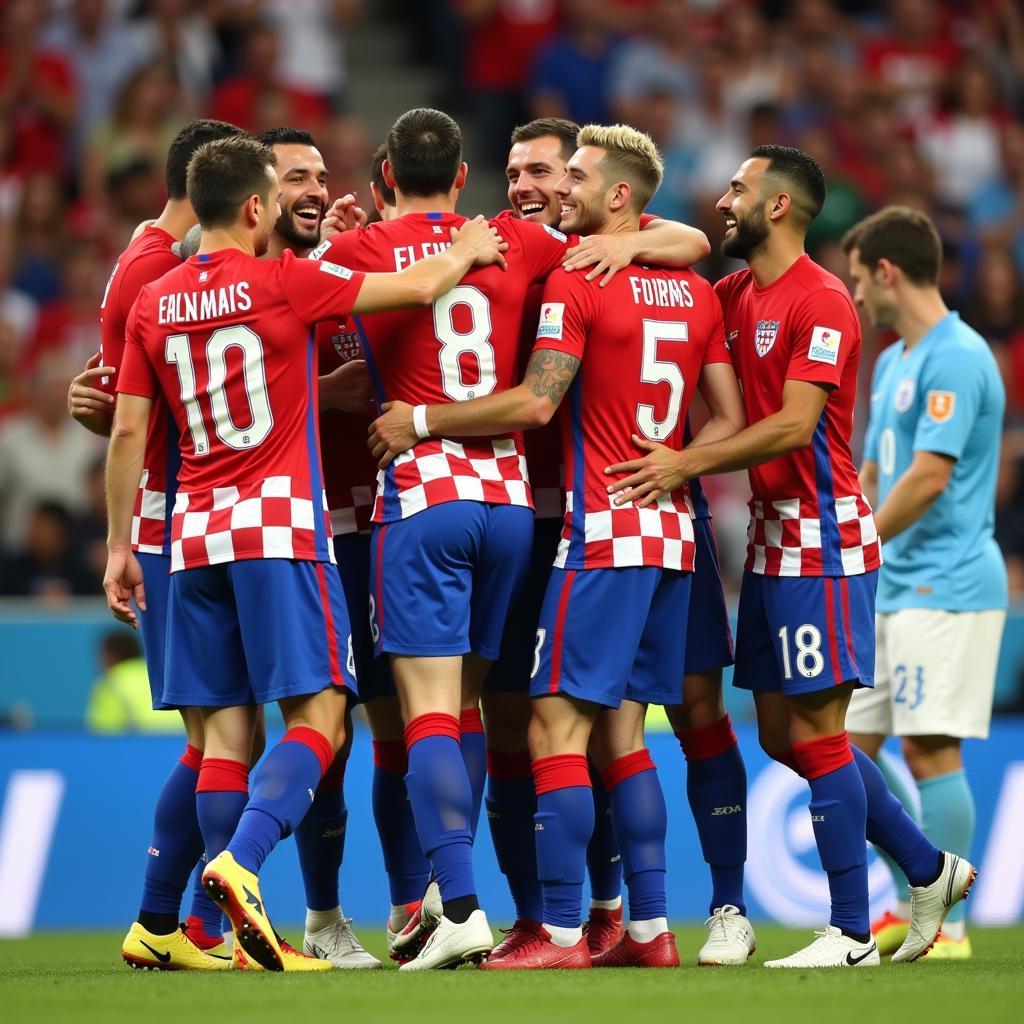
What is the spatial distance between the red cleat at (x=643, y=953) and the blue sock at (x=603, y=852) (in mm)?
497

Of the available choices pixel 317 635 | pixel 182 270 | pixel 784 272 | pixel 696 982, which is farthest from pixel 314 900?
pixel 784 272

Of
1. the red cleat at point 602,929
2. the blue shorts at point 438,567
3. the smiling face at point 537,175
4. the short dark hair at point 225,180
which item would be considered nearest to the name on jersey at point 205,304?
the short dark hair at point 225,180

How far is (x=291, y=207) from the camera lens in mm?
6789

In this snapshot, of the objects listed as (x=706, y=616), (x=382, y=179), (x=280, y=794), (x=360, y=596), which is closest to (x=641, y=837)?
(x=706, y=616)

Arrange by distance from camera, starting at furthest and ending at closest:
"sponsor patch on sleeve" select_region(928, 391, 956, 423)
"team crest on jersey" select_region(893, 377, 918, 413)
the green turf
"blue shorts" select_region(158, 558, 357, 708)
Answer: "team crest on jersey" select_region(893, 377, 918, 413), "sponsor patch on sleeve" select_region(928, 391, 956, 423), "blue shorts" select_region(158, 558, 357, 708), the green turf

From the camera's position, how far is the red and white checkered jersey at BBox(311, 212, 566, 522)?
603cm

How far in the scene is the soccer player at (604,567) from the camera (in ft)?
19.5

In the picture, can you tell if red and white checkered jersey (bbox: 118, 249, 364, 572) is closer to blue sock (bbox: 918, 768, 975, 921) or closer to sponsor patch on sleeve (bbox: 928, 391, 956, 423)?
sponsor patch on sleeve (bbox: 928, 391, 956, 423)

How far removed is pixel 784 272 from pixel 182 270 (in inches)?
78.8

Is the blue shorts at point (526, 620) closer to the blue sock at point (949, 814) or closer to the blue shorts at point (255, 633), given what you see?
the blue shorts at point (255, 633)

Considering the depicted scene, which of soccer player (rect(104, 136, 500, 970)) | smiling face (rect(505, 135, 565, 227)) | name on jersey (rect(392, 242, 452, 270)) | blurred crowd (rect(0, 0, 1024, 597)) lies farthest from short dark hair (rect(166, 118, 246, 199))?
blurred crowd (rect(0, 0, 1024, 597))

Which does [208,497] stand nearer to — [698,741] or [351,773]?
[698,741]

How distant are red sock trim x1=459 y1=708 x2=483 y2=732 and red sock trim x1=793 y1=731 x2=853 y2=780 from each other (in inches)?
41.8

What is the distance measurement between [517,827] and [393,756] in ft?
1.64
